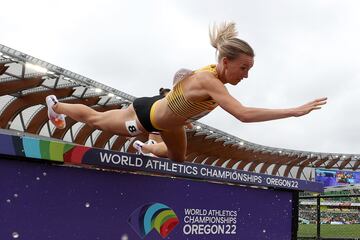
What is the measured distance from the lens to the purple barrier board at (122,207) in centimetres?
291

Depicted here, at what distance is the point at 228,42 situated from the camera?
3.59 meters

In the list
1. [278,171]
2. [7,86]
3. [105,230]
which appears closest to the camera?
[105,230]

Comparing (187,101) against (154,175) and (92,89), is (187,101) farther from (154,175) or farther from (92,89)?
(92,89)

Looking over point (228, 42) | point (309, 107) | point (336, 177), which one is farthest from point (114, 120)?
point (336, 177)

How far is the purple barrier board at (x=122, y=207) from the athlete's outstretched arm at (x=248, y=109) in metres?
0.90

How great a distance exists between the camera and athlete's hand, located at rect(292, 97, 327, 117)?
324cm

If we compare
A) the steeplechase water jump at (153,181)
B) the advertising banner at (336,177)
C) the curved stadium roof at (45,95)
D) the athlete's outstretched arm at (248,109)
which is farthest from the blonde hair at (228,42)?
the advertising banner at (336,177)

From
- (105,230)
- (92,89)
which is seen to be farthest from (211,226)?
(92,89)

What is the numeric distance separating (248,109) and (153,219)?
118cm

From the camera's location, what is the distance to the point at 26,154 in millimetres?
2877

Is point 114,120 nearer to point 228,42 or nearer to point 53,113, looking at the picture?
point 53,113

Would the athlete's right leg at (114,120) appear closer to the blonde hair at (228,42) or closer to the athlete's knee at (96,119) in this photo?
the athlete's knee at (96,119)

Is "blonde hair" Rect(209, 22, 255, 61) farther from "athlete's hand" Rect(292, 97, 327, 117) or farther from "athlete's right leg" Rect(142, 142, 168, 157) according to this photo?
"athlete's right leg" Rect(142, 142, 168, 157)

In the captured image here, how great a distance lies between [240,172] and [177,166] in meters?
0.82
